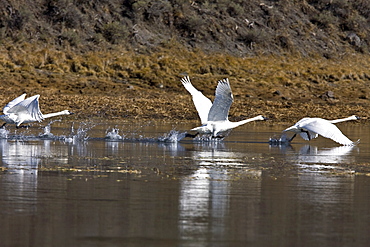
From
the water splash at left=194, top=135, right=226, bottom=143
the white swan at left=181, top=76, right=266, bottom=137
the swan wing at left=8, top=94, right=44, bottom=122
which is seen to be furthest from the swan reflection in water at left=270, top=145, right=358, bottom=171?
the swan wing at left=8, top=94, right=44, bottom=122

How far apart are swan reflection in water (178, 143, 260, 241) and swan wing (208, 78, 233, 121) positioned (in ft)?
6.58

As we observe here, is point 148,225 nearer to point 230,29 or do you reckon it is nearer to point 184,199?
point 184,199

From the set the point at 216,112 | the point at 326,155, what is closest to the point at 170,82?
the point at 216,112

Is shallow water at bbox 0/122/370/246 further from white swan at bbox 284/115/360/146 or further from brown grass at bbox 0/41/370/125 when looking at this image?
brown grass at bbox 0/41/370/125

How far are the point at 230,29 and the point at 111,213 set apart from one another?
129 ft

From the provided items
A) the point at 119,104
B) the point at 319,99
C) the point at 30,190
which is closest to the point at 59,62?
the point at 119,104

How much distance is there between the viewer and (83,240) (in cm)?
646

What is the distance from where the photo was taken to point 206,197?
882 cm

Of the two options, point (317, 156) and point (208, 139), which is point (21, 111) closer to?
point (208, 139)

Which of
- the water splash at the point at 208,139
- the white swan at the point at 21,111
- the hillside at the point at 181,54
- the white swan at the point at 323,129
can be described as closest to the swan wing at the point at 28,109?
the white swan at the point at 21,111

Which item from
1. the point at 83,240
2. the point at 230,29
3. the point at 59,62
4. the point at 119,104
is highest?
the point at 230,29

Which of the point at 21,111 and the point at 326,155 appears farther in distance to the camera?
the point at 21,111

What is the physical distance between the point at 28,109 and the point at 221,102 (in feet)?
16.6

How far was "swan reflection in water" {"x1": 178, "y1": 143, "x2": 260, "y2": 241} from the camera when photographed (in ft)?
23.1
